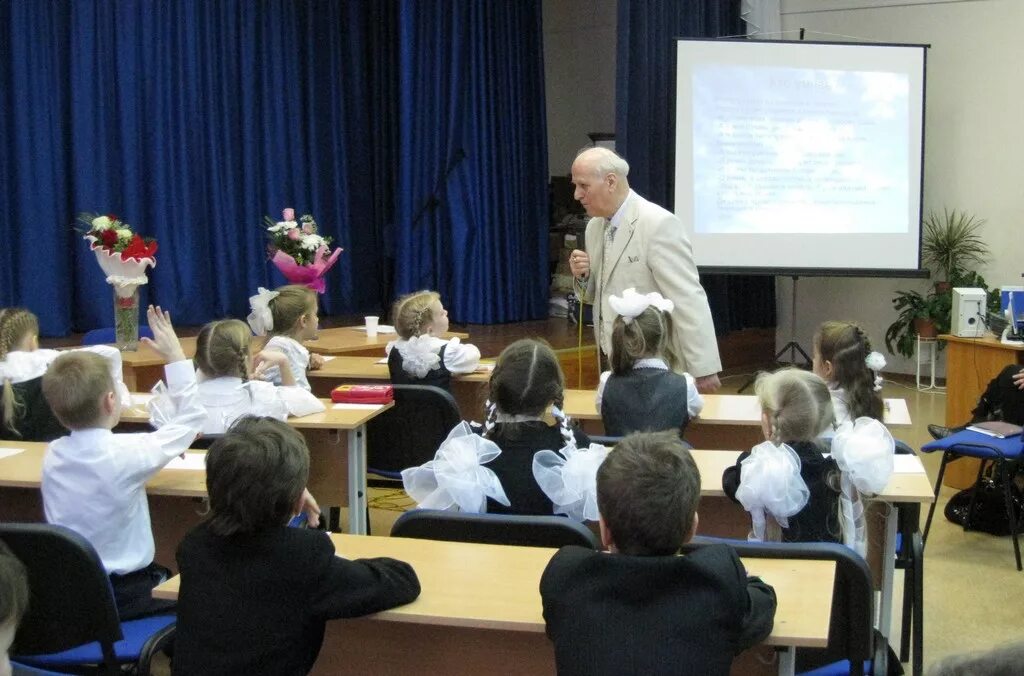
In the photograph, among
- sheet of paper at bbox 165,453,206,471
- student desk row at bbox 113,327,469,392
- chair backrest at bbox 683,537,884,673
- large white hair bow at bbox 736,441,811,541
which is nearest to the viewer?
chair backrest at bbox 683,537,884,673

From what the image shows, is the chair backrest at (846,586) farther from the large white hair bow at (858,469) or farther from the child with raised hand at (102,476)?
the child with raised hand at (102,476)

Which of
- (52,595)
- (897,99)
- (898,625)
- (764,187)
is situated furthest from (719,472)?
(897,99)

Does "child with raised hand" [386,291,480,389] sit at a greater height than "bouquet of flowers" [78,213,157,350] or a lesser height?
lesser

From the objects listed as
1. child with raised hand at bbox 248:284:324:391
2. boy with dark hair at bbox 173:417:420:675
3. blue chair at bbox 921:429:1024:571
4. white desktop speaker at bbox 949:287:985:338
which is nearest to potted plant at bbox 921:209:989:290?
white desktop speaker at bbox 949:287:985:338

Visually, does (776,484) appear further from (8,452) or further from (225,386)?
(8,452)

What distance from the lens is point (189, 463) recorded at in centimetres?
290

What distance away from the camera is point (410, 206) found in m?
7.57

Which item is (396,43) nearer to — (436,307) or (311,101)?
(311,101)

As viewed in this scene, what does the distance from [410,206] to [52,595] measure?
561 centimetres

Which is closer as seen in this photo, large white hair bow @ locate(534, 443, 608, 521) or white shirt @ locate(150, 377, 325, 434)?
large white hair bow @ locate(534, 443, 608, 521)

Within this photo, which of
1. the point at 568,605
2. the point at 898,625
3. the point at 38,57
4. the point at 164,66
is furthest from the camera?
the point at 164,66

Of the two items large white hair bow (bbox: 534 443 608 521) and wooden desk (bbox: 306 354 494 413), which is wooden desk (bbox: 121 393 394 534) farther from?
large white hair bow (bbox: 534 443 608 521)

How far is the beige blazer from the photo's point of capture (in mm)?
3932

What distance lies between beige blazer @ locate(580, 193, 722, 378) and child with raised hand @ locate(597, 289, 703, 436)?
52 cm
